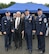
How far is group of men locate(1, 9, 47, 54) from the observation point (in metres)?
8.51

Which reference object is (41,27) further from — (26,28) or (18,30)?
(18,30)

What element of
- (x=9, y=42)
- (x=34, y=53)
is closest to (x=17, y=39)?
(x=9, y=42)

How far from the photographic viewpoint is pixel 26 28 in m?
8.78

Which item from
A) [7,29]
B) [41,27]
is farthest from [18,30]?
[41,27]

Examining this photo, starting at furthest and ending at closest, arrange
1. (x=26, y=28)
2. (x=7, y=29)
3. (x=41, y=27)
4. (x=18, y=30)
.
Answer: (x=7, y=29)
(x=18, y=30)
(x=26, y=28)
(x=41, y=27)

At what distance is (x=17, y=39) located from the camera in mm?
9414

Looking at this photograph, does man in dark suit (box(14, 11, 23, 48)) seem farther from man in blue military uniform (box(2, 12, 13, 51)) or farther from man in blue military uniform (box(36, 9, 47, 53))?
man in blue military uniform (box(36, 9, 47, 53))

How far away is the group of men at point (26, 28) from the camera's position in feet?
27.9

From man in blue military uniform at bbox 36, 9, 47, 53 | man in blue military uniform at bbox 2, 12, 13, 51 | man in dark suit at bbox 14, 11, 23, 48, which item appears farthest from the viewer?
man in blue military uniform at bbox 2, 12, 13, 51

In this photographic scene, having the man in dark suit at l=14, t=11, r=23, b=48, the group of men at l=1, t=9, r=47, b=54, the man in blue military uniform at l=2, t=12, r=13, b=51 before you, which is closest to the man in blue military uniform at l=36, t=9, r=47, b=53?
the group of men at l=1, t=9, r=47, b=54

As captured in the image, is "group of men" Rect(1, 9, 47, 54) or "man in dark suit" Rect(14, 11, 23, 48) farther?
"man in dark suit" Rect(14, 11, 23, 48)

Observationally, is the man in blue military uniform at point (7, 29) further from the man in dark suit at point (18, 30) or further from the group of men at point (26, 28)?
the man in dark suit at point (18, 30)

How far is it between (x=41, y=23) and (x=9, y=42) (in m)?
1.91

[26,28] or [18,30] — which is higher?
[26,28]
